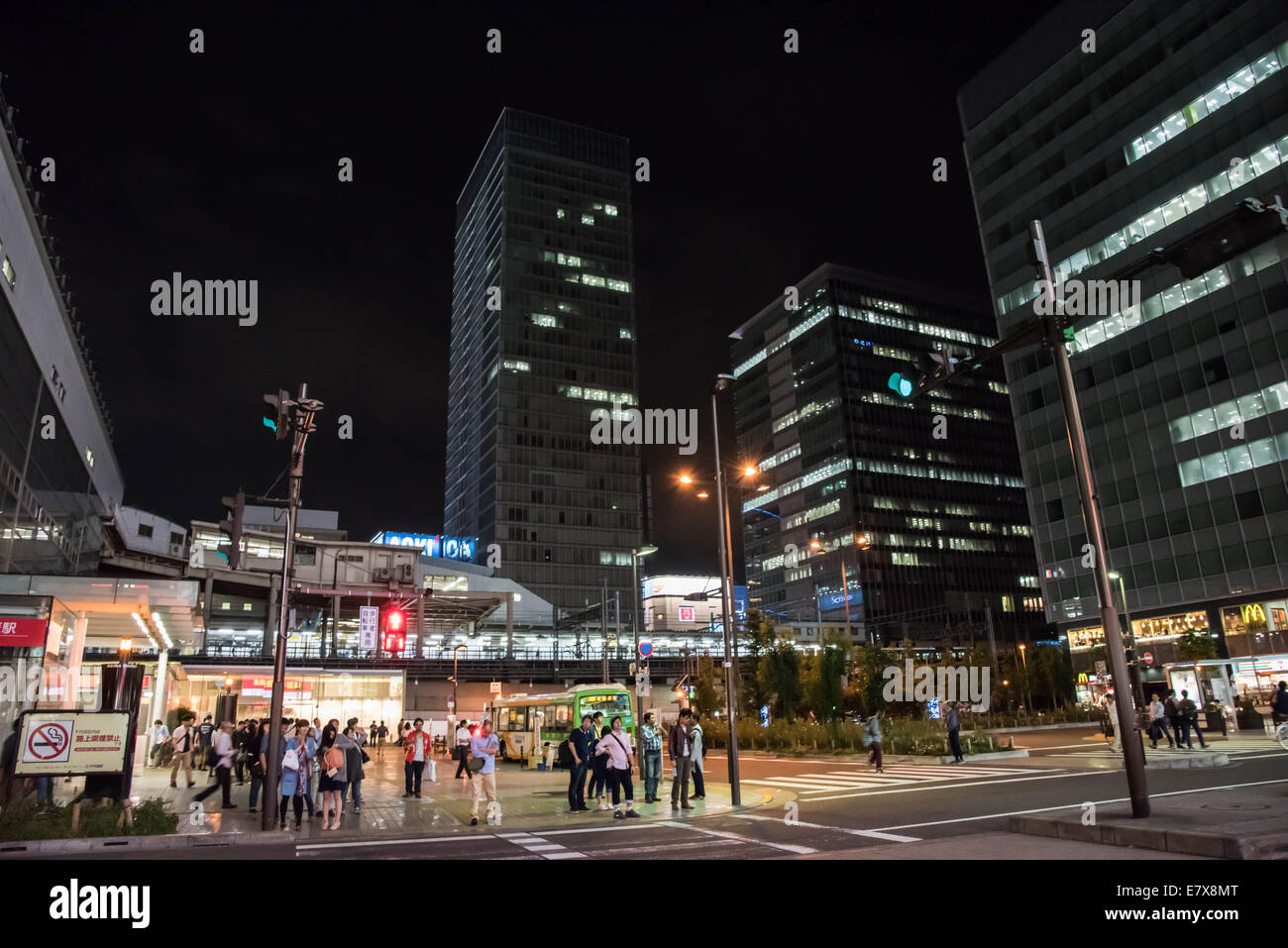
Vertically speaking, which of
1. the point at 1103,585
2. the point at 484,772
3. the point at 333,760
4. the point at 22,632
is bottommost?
the point at 484,772

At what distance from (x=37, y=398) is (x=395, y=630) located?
22876mm

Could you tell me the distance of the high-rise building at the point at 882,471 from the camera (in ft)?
419

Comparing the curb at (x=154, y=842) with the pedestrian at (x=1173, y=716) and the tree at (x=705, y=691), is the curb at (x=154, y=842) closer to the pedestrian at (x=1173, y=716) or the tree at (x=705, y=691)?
the pedestrian at (x=1173, y=716)

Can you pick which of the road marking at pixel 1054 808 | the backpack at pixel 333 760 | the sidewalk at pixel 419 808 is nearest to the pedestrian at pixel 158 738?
the sidewalk at pixel 419 808

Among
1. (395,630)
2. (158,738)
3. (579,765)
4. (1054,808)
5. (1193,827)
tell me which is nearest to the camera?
(1193,827)

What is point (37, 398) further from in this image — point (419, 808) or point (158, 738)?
point (419, 808)

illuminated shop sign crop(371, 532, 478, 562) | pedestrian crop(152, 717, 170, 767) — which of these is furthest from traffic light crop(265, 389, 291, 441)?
illuminated shop sign crop(371, 532, 478, 562)

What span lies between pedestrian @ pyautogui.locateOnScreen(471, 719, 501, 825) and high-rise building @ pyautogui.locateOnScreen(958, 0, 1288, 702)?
41.7 meters

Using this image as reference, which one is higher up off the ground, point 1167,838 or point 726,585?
point 726,585

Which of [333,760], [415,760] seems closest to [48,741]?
[333,760]

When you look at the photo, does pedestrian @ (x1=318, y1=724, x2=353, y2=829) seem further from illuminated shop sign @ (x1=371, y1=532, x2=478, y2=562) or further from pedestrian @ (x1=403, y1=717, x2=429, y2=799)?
illuminated shop sign @ (x1=371, y1=532, x2=478, y2=562)

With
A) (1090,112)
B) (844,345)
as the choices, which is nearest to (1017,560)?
(844,345)

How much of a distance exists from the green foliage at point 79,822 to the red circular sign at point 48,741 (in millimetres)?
969

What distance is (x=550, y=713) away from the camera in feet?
114
